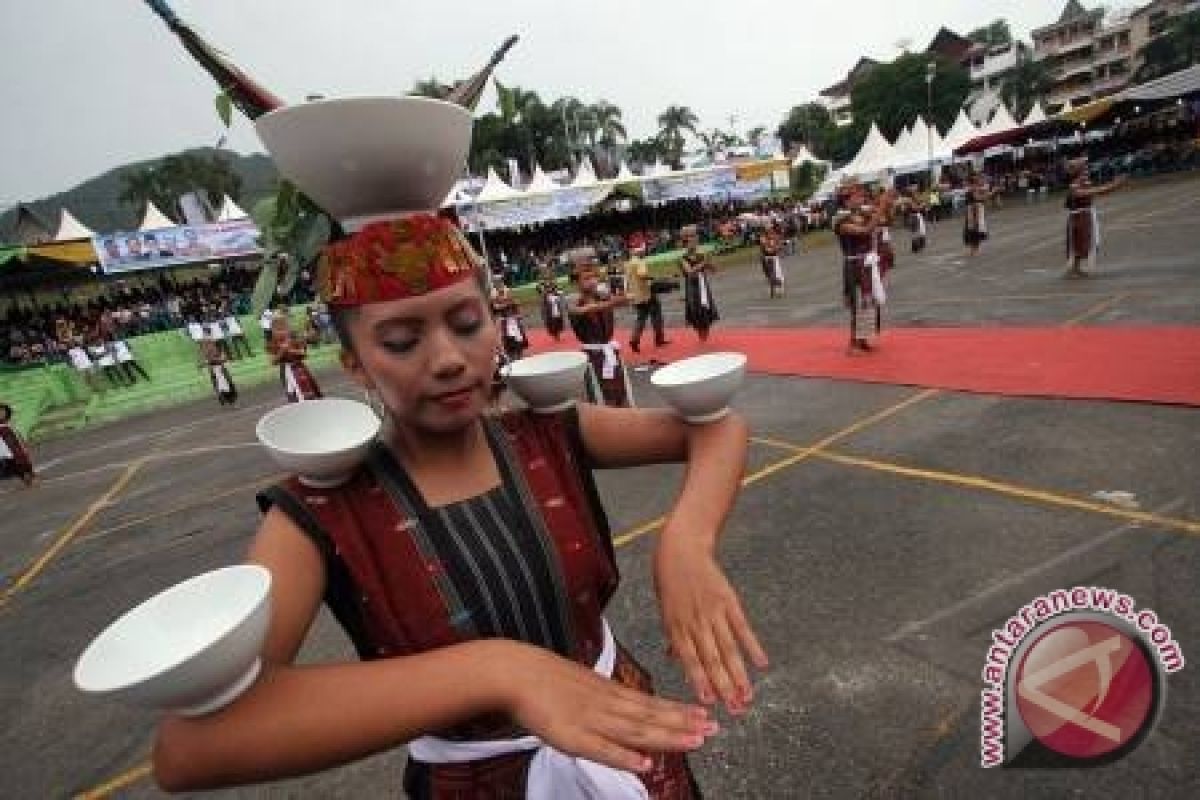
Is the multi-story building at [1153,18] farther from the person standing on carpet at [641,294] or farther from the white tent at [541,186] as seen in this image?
the person standing on carpet at [641,294]

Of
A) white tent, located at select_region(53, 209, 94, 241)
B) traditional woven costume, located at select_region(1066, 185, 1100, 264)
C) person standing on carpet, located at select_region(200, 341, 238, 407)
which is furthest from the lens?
white tent, located at select_region(53, 209, 94, 241)

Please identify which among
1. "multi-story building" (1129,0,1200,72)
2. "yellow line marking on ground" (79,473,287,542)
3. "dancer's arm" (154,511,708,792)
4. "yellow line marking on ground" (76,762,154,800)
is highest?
"multi-story building" (1129,0,1200,72)

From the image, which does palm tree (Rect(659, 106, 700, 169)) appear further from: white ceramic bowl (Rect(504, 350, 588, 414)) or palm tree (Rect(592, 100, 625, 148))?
white ceramic bowl (Rect(504, 350, 588, 414))

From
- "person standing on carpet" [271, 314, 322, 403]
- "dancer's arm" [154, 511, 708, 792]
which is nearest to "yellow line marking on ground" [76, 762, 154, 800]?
"dancer's arm" [154, 511, 708, 792]

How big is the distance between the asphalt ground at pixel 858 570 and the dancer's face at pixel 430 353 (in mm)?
2208

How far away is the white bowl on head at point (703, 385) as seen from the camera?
147cm

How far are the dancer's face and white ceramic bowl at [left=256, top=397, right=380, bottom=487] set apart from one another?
76 mm

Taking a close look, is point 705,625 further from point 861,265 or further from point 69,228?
point 69,228

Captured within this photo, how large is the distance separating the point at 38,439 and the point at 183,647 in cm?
2179

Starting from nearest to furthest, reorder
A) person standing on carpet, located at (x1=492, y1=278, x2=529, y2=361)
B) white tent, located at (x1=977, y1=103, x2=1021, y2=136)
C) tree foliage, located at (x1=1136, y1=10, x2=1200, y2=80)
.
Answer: person standing on carpet, located at (x1=492, y1=278, x2=529, y2=361), white tent, located at (x1=977, y1=103, x2=1021, y2=136), tree foliage, located at (x1=1136, y1=10, x2=1200, y2=80)

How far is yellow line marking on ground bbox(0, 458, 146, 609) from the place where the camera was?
24.0 ft

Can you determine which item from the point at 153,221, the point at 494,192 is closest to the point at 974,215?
the point at 494,192

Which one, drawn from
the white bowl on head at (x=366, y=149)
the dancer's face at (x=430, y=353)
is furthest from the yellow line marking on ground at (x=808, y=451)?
the white bowl on head at (x=366, y=149)

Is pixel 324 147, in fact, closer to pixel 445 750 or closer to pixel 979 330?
pixel 445 750
